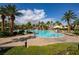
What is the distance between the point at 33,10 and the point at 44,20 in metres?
0.16

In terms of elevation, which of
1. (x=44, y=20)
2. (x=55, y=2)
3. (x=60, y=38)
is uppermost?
(x=55, y=2)

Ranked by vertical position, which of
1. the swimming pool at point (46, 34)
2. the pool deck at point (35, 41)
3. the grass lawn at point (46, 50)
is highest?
the swimming pool at point (46, 34)

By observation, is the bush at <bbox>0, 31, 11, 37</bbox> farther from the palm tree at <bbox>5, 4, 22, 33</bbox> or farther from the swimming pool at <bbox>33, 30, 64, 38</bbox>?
the swimming pool at <bbox>33, 30, 64, 38</bbox>

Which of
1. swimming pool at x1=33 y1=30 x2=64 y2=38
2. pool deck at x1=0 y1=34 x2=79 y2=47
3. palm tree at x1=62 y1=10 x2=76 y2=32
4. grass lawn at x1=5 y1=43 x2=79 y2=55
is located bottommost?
grass lawn at x1=5 y1=43 x2=79 y2=55

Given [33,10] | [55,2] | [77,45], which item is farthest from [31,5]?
[77,45]

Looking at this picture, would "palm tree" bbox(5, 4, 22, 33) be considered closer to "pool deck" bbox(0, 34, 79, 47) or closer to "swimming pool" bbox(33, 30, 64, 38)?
"pool deck" bbox(0, 34, 79, 47)

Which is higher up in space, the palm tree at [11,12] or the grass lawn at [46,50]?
the palm tree at [11,12]

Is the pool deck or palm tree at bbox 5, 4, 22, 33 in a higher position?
palm tree at bbox 5, 4, 22, 33

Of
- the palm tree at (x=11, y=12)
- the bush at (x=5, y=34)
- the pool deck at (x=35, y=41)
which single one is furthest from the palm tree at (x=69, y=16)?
the bush at (x=5, y=34)

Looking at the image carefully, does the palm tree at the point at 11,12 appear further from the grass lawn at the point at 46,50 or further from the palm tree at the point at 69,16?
the palm tree at the point at 69,16

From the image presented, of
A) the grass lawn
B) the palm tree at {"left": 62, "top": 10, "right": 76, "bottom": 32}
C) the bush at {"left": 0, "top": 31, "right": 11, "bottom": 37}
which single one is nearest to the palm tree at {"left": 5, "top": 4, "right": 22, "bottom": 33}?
the bush at {"left": 0, "top": 31, "right": 11, "bottom": 37}

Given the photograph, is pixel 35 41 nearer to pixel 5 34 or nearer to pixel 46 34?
pixel 46 34

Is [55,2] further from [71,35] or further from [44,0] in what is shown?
[71,35]
